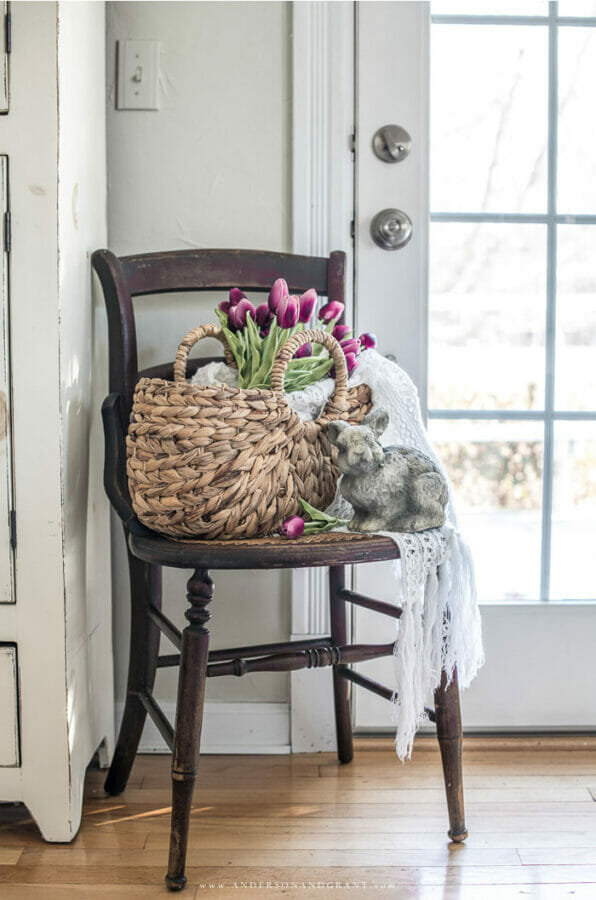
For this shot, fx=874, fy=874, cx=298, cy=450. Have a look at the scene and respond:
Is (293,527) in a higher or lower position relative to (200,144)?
lower

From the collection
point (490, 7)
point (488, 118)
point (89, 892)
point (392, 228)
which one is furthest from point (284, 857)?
point (490, 7)

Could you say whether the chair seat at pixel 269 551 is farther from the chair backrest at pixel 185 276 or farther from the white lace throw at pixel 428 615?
the chair backrest at pixel 185 276

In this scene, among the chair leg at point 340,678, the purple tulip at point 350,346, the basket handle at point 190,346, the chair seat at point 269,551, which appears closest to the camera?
the chair seat at point 269,551

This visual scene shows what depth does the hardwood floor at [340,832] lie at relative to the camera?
3.79 ft

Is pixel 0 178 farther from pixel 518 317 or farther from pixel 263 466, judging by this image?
pixel 518 317

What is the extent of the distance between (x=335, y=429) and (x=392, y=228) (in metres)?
0.53

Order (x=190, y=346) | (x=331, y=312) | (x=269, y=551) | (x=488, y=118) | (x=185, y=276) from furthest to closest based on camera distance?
(x=488, y=118) < (x=185, y=276) < (x=331, y=312) < (x=190, y=346) < (x=269, y=551)

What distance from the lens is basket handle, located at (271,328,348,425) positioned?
3.82ft

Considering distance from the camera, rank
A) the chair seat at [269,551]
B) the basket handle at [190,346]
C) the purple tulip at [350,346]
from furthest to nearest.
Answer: the purple tulip at [350,346] < the basket handle at [190,346] < the chair seat at [269,551]

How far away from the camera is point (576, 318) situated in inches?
63.2

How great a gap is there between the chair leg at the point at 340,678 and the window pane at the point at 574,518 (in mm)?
420

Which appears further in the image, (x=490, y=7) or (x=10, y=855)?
(x=490, y=7)

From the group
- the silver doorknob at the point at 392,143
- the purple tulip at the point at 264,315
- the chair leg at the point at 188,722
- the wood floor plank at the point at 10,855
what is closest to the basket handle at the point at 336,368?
the purple tulip at the point at 264,315

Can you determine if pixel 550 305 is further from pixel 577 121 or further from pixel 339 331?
pixel 339 331
